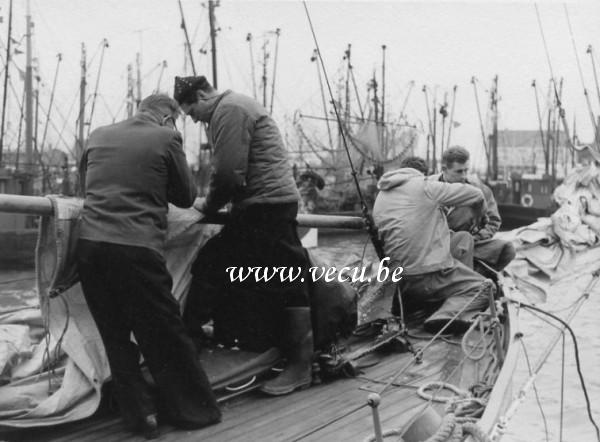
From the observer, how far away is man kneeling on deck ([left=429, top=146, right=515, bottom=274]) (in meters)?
5.68

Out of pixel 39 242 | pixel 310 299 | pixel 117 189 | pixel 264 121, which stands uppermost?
pixel 264 121

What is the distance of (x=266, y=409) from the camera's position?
3285mm

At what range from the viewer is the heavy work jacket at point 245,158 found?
132 inches

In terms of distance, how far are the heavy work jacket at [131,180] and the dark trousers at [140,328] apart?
0.07 m

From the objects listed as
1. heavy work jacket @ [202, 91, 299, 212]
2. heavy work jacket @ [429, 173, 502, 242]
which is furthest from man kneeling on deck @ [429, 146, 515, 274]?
heavy work jacket @ [202, 91, 299, 212]

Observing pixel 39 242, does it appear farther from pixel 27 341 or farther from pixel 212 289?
pixel 212 289

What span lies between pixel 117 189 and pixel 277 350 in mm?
1241

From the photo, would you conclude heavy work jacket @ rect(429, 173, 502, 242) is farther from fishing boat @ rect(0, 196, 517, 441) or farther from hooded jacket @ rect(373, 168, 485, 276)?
fishing boat @ rect(0, 196, 517, 441)

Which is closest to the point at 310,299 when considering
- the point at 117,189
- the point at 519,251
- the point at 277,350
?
the point at 277,350

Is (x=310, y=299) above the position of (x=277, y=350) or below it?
above

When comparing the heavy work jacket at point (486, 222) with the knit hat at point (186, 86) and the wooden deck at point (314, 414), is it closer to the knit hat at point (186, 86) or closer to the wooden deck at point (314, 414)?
the wooden deck at point (314, 414)

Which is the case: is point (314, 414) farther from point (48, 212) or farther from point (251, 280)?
point (48, 212)

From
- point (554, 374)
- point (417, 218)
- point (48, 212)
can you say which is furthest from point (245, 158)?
point (554, 374)

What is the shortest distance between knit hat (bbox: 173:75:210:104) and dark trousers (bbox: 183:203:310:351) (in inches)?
24.9
